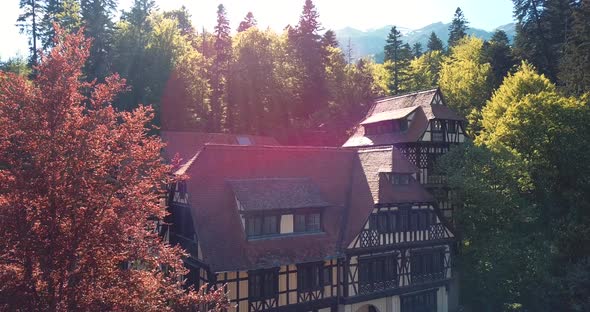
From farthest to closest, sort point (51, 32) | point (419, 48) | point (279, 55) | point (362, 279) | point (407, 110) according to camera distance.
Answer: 1. point (419, 48)
2. point (279, 55)
3. point (51, 32)
4. point (407, 110)
5. point (362, 279)

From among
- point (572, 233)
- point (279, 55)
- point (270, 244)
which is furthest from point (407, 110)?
point (279, 55)

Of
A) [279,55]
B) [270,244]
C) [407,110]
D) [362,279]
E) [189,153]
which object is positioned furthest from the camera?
[279,55]

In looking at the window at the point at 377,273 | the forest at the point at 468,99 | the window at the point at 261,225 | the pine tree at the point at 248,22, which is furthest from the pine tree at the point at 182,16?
the window at the point at 377,273

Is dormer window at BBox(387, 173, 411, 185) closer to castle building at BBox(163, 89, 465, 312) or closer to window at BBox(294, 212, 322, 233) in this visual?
castle building at BBox(163, 89, 465, 312)

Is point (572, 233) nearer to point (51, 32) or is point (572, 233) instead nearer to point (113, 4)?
point (113, 4)

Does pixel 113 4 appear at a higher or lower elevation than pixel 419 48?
lower

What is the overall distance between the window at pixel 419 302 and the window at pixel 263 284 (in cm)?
810

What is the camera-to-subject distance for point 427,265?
2517 centimetres

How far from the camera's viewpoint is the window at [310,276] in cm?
2109

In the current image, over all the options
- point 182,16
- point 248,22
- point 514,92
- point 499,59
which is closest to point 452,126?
point 514,92

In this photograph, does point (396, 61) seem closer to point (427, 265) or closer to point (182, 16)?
point (427, 265)

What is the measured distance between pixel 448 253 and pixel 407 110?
10.4 m

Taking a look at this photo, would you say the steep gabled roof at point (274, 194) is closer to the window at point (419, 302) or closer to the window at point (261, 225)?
the window at point (261, 225)

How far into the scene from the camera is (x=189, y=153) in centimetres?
3447
